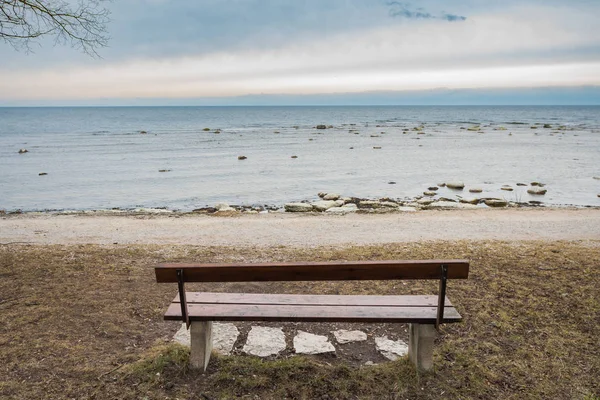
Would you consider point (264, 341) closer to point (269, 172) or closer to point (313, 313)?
point (313, 313)

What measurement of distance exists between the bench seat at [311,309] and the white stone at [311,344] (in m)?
0.63

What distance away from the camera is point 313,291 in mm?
6434

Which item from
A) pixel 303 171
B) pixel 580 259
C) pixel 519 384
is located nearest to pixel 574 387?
pixel 519 384

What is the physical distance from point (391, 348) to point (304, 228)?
278 inches

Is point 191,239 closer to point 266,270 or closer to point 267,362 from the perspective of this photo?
point 267,362

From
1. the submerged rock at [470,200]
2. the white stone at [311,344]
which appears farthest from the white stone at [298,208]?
the white stone at [311,344]

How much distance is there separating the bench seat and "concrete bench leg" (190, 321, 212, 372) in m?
0.15

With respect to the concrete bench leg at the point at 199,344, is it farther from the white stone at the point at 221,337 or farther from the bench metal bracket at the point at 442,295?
the bench metal bracket at the point at 442,295

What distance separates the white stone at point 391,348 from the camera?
4.52m

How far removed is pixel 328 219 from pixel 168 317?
30.4 ft

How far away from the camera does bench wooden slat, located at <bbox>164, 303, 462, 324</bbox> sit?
3.88 metres

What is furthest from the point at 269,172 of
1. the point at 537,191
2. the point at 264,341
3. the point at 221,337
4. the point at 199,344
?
the point at 199,344

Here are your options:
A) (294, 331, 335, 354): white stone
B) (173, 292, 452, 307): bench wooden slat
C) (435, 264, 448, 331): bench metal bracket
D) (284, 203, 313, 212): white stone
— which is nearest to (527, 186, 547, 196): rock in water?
(284, 203, 313, 212): white stone

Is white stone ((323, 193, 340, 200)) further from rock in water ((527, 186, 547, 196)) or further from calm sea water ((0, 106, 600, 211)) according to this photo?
rock in water ((527, 186, 547, 196))
